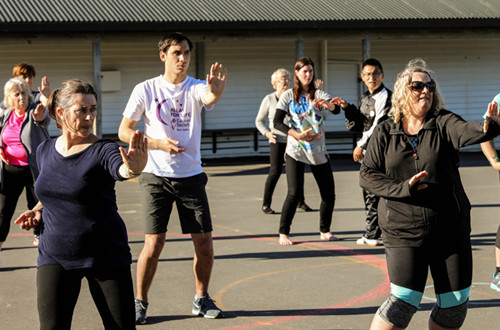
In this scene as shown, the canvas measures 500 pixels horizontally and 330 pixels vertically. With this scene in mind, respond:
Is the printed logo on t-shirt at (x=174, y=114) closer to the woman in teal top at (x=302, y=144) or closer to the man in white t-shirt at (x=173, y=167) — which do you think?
the man in white t-shirt at (x=173, y=167)

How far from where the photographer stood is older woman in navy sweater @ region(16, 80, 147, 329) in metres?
4.28

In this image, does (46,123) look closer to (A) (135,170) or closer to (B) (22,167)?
(B) (22,167)

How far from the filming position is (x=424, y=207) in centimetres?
463

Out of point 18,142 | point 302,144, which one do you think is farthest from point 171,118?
point 302,144

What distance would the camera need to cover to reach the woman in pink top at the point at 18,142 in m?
8.46

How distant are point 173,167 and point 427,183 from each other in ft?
7.50

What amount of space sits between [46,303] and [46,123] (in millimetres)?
4447

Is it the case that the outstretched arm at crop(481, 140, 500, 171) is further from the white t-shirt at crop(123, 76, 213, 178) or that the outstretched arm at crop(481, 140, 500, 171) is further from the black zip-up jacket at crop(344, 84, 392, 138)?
the white t-shirt at crop(123, 76, 213, 178)

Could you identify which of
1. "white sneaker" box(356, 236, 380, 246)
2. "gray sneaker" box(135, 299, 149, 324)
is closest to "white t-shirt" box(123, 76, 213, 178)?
"gray sneaker" box(135, 299, 149, 324)

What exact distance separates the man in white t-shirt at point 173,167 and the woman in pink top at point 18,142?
8.17 feet

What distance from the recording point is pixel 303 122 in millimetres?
9297

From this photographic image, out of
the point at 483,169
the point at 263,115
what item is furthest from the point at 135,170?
the point at 483,169

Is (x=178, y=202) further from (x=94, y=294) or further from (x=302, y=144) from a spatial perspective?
(x=302, y=144)

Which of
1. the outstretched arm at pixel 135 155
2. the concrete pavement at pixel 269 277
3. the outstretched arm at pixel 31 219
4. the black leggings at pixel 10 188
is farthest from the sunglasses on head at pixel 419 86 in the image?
the black leggings at pixel 10 188
